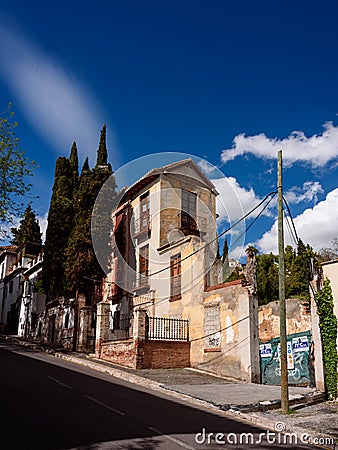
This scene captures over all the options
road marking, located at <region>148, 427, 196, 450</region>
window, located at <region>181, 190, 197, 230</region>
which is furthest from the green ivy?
window, located at <region>181, 190, 197, 230</region>

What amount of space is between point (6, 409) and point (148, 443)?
147 inches

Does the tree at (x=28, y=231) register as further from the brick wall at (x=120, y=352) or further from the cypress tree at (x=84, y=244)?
the brick wall at (x=120, y=352)

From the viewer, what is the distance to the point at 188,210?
27.9m

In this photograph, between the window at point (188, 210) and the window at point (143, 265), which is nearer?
the window at point (188, 210)

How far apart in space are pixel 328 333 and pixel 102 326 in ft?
39.6

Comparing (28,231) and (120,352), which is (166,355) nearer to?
(120,352)

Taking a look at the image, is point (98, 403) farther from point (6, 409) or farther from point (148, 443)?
point (148, 443)

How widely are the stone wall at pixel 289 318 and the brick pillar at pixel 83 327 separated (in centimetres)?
988

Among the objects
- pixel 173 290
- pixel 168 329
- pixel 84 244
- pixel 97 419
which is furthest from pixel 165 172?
pixel 97 419

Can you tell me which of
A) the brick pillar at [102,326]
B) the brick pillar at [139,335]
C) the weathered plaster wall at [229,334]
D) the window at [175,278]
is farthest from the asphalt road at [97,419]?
the window at [175,278]

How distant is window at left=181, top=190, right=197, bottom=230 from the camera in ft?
91.3

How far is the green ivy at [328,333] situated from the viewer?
14719 mm

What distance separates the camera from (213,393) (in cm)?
1496

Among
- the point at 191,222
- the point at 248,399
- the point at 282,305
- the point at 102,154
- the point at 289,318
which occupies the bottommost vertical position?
the point at 248,399
